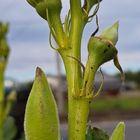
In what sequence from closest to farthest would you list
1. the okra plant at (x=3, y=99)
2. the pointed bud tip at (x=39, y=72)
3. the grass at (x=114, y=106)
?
the pointed bud tip at (x=39, y=72), the okra plant at (x=3, y=99), the grass at (x=114, y=106)

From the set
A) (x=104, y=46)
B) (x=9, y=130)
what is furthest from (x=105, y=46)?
(x=9, y=130)

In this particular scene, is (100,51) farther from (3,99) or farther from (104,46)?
(3,99)

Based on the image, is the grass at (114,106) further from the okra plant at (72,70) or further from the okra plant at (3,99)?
the okra plant at (72,70)

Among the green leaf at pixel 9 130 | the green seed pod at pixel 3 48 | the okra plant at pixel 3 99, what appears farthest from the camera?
the green leaf at pixel 9 130

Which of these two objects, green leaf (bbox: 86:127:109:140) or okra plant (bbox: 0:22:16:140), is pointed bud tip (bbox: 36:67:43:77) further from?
okra plant (bbox: 0:22:16:140)

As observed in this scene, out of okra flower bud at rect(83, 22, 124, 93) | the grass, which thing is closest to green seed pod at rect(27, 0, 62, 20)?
okra flower bud at rect(83, 22, 124, 93)

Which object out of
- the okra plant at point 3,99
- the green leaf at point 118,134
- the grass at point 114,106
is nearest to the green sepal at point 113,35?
the green leaf at point 118,134
